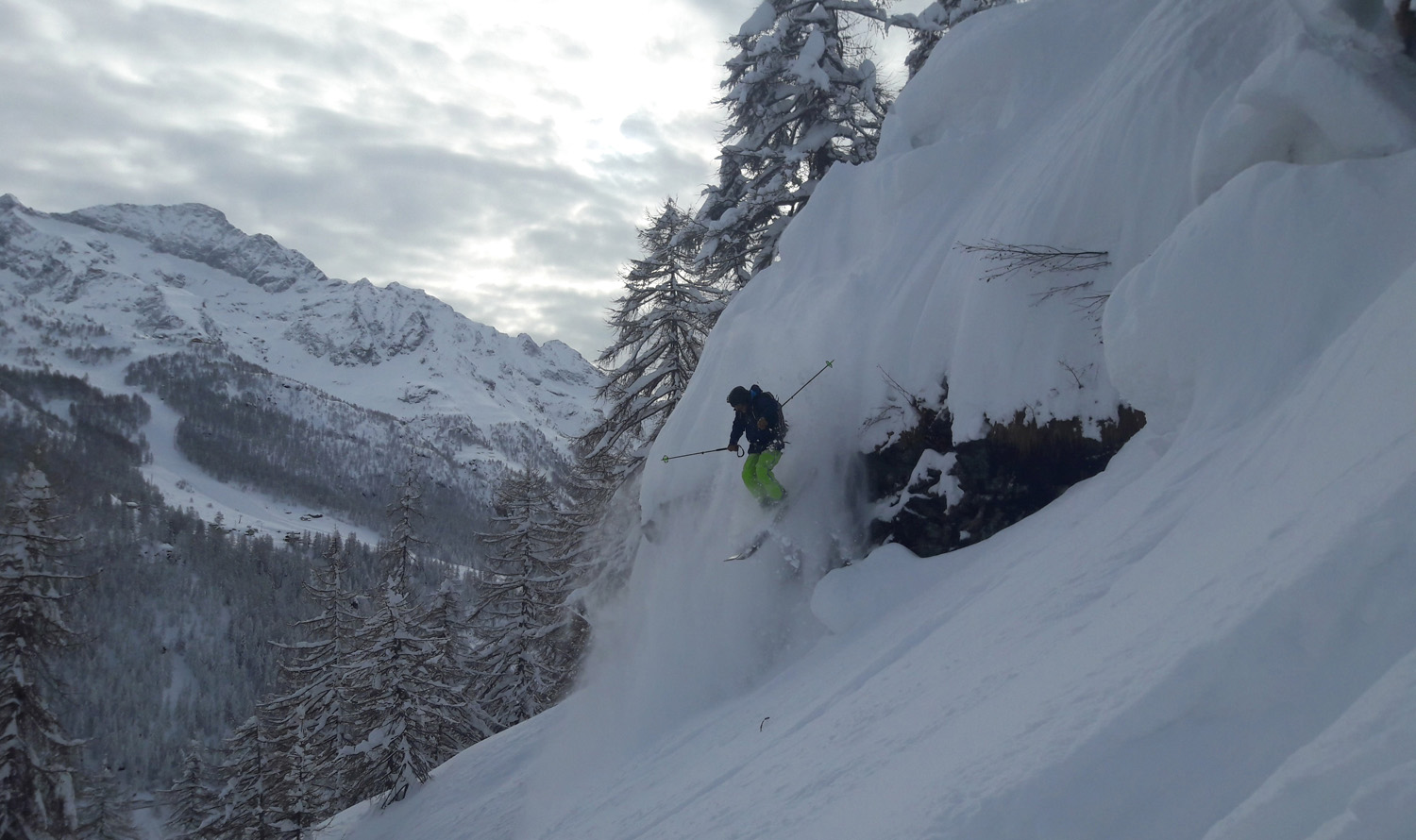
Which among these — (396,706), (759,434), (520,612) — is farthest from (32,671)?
(759,434)

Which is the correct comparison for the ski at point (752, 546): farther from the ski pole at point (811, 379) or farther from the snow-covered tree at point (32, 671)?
the snow-covered tree at point (32, 671)

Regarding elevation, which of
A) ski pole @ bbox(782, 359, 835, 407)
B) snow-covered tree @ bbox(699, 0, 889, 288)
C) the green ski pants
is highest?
snow-covered tree @ bbox(699, 0, 889, 288)

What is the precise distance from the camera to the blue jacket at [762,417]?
32.7ft

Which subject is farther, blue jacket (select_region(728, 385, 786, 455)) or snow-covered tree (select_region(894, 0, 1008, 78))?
snow-covered tree (select_region(894, 0, 1008, 78))

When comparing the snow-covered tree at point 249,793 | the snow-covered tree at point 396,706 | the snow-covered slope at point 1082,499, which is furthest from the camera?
the snow-covered tree at point 249,793

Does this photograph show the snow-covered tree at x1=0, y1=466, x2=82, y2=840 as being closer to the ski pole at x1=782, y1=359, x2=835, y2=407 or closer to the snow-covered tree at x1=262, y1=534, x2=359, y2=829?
the snow-covered tree at x1=262, y1=534, x2=359, y2=829

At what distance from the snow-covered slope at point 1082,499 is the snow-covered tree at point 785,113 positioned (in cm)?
354

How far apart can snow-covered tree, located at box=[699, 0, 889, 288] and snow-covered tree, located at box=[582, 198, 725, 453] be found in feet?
3.62

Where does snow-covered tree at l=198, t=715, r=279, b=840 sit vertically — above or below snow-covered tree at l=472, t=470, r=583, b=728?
below

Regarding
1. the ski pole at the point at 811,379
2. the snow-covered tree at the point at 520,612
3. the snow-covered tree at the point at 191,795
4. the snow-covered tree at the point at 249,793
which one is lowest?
the snow-covered tree at the point at 191,795

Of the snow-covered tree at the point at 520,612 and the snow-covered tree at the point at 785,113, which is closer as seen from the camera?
the snow-covered tree at the point at 785,113

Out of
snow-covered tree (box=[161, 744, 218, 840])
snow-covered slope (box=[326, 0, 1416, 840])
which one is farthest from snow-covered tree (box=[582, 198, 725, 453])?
snow-covered tree (box=[161, 744, 218, 840])

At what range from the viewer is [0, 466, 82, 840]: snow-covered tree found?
1367 centimetres

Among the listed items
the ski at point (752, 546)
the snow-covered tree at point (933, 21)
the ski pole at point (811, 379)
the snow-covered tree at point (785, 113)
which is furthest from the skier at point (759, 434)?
the snow-covered tree at point (933, 21)
